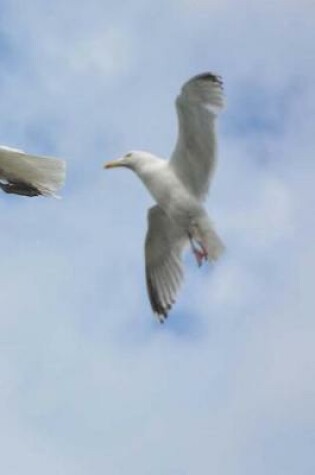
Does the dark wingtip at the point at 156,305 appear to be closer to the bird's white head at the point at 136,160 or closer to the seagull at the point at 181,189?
the seagull at the point at 181,189

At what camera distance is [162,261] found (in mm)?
18469

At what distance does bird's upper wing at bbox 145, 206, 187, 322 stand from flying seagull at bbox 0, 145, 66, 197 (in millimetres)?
914

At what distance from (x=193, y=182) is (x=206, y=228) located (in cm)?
Result: 39

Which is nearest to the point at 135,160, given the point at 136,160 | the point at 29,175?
the point at 136,160

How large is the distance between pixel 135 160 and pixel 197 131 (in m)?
1.02

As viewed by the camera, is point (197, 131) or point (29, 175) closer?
point (197, 131)

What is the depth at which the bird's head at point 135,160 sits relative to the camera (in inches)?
702

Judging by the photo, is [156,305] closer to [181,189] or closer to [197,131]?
[181,189]

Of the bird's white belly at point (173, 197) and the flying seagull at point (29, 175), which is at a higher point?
the flying seagull at point (29, 175)

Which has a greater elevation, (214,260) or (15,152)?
(15,152)

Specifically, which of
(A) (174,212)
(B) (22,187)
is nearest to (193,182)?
(A) (174,212)

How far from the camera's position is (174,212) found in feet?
57.4

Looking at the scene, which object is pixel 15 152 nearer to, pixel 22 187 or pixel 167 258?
pixel 22 187

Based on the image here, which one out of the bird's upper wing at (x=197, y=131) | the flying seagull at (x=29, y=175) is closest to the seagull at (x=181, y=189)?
the bird's upper wing at (x=197, y=131)
